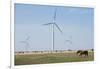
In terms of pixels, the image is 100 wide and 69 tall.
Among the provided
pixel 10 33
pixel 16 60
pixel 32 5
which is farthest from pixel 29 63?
pixel 32 5

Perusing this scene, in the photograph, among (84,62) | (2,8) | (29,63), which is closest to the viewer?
(2,8)

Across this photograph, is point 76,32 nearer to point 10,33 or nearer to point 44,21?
point 44,21

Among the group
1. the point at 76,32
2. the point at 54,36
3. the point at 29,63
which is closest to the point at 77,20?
the point at 76,32

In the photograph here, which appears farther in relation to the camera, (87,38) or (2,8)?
(87,38)

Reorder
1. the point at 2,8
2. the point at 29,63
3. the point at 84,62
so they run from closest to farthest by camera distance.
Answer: the point at 2,8
the point at 29,63
the point at 84,62

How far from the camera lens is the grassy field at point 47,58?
7.72ft

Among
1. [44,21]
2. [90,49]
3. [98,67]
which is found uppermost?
[44,21]

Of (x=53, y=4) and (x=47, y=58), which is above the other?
(x=53, y=4)

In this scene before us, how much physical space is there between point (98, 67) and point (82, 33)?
0.51m

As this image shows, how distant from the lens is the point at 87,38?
8.64 ft

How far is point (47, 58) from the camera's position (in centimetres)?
244

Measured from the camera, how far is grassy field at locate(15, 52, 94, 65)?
2352mm

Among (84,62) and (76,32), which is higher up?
(76,32)

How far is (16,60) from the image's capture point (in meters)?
2.32
